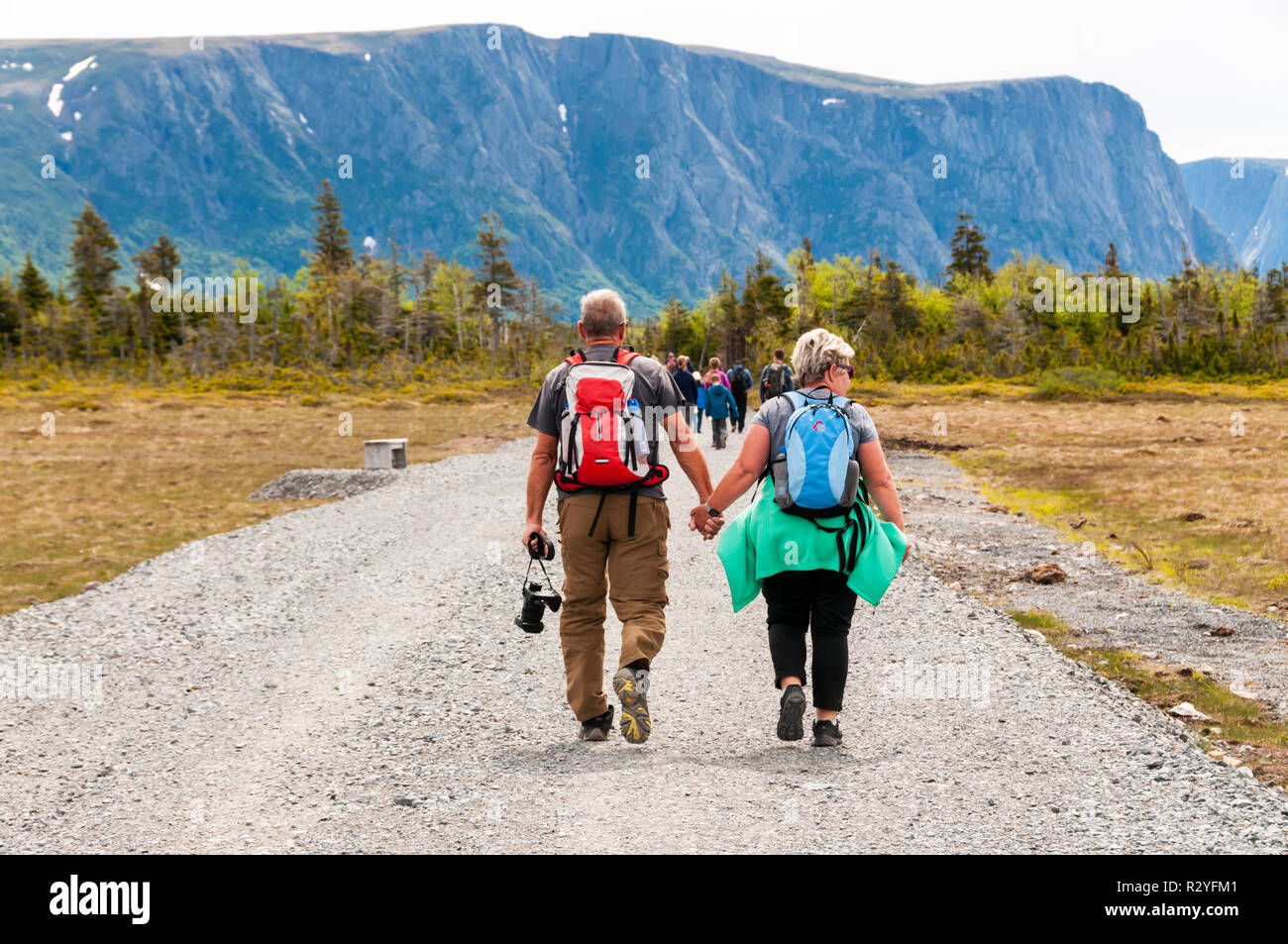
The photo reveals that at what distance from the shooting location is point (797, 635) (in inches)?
212

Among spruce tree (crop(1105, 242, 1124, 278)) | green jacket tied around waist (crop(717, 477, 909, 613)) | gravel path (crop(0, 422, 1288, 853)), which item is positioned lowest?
gravel path (crop(0, 422, 1288, 853))

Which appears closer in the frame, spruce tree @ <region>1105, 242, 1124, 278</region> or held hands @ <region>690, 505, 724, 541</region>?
held hands @ <region>690, 505, 724, 541</region>

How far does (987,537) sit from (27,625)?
10309 millimetres

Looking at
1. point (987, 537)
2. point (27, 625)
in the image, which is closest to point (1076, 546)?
point (987, 537)

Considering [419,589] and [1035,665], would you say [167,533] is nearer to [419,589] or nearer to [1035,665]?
[419,589]

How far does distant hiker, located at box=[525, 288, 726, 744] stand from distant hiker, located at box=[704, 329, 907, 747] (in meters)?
0.31

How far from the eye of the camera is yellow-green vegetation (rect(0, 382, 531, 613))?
1445cm

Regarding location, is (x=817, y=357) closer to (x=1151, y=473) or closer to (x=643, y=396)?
(x=643, y=396)

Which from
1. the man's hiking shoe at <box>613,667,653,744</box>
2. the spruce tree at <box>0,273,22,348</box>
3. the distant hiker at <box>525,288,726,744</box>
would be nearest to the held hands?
the distant hiker at <box>525,288,726,744</box>

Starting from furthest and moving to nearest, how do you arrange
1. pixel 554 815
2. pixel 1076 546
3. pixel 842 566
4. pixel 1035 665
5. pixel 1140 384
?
1. pixel 1140 384
2. pixel 1076 546
3. pixel 1035 665
4. pixel 842 566
5. pixel 554 815

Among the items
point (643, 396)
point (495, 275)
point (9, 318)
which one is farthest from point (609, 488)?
point (495, 275)

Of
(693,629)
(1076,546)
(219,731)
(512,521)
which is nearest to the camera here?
(219,731)

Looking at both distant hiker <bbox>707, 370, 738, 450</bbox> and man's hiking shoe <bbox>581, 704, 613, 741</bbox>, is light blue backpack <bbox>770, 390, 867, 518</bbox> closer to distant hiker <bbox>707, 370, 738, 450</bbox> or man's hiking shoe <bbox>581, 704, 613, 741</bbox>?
man's hiking shoe <bbox>581, 704, 613, 741</bbox>

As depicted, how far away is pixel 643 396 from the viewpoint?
522 centimetres
